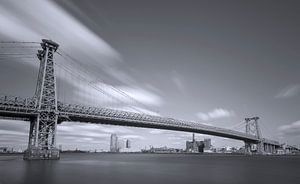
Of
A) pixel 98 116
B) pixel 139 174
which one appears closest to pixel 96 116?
pixel 98 116

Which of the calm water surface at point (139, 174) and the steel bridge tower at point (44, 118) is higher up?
the steel bridge tower at point (44, 118)

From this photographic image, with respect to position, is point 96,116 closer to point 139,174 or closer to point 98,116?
point 98,116

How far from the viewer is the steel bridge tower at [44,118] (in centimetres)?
5516

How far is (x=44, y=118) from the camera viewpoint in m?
56.0

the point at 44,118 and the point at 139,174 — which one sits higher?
the point at 44,118

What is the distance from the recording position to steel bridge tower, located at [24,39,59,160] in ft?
181

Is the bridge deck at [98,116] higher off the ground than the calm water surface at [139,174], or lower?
higher

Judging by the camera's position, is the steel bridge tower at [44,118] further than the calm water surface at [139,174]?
Yes

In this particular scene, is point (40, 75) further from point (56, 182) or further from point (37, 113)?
A: point (56, 182)

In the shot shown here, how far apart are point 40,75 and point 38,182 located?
128 ft

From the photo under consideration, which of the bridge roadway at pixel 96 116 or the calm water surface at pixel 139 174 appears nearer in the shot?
the calm water surface at pixel 139 174

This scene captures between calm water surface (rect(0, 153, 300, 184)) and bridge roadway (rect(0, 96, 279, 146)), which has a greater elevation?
bridge roadway (rect(0, 96, 279, 146))

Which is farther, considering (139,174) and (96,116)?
(96,116)

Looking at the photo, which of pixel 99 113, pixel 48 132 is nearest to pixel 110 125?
pixel 99 113
